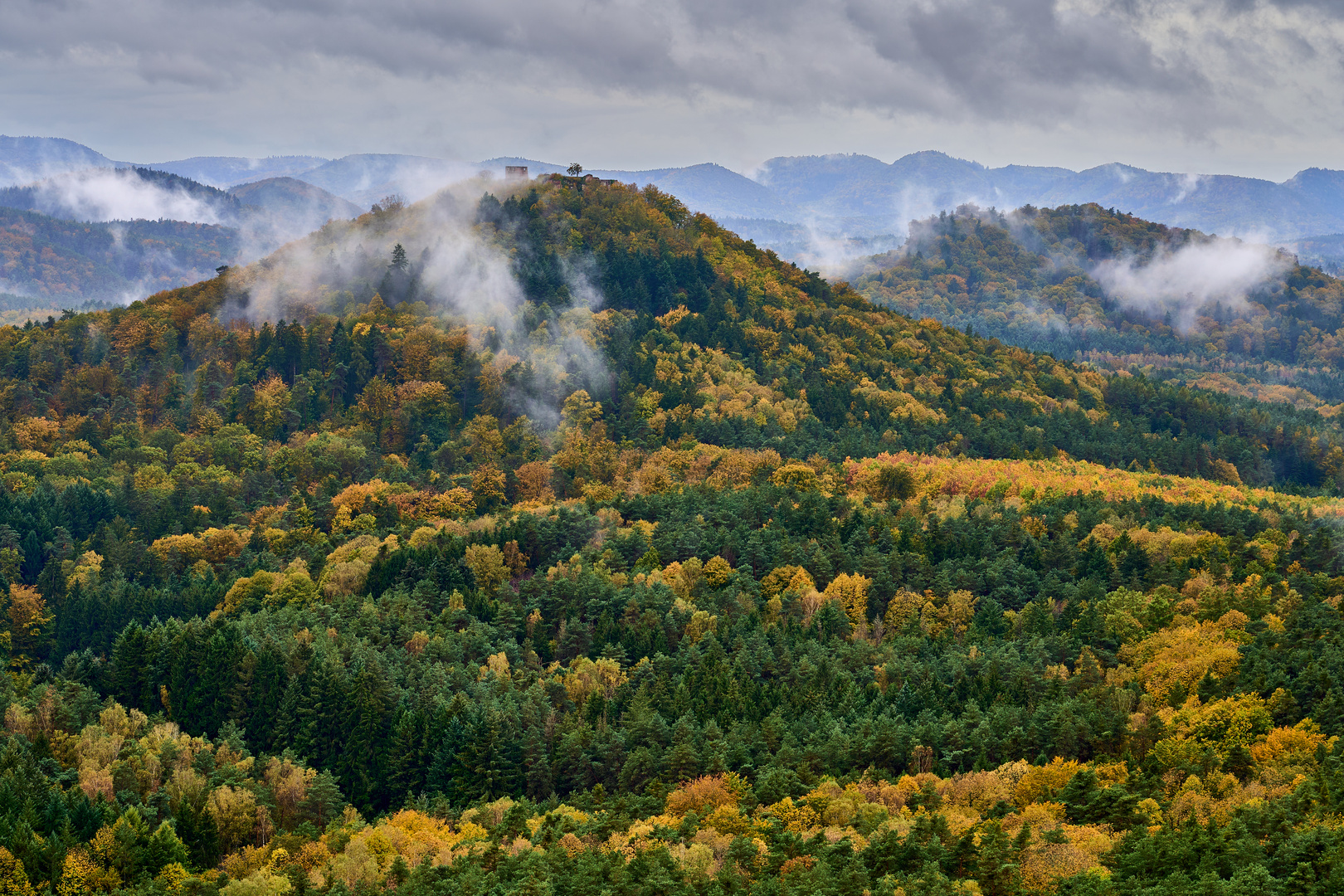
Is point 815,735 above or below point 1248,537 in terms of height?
below

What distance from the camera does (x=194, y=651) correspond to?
126000mm

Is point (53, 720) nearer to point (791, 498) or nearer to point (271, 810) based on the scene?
point (271, 810)

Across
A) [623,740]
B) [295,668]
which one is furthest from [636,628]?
[295,668]

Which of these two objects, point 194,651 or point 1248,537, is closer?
point 194,651

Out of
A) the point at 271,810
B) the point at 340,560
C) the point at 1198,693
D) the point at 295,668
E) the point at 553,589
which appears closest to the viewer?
the point at 271,810

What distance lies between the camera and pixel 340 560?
6225 inches

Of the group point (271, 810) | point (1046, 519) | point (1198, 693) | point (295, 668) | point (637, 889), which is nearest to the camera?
point (637, 889)

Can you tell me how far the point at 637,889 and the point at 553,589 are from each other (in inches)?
2826

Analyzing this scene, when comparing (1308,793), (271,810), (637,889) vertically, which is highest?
(1308,793)

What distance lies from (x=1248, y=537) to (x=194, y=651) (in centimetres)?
12935

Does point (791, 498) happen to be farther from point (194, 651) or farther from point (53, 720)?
point (53, 720)

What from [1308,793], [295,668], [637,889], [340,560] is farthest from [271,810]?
[1308,793]

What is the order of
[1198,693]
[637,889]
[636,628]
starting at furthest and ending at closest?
[636,628] → [1198,693] → [637,889]

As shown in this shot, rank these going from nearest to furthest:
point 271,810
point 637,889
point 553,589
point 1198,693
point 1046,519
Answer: point 637,889 → point 271,810 → point 1198,693 → point 553,589 → point 1046,519
